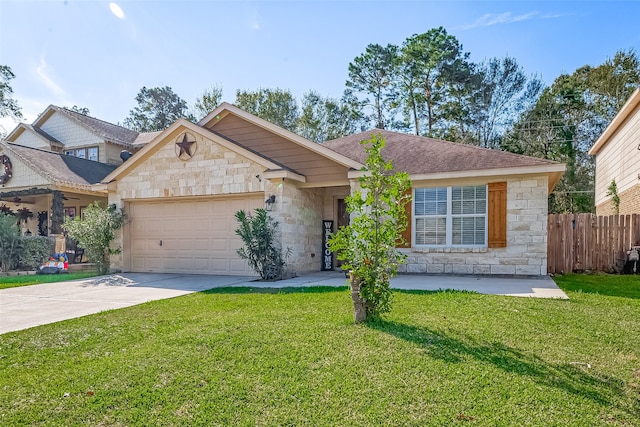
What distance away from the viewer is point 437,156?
443 inches

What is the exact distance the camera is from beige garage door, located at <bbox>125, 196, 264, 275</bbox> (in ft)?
36.7

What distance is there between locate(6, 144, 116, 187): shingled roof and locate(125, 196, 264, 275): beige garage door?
441 cm

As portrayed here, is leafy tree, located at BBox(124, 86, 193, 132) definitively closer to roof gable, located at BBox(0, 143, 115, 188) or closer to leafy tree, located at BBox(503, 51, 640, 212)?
roof gable, located at BBox(0, 143, 115, 188)

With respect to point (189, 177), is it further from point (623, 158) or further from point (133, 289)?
point (623, 158)

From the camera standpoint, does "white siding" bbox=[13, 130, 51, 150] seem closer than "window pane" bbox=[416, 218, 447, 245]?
No

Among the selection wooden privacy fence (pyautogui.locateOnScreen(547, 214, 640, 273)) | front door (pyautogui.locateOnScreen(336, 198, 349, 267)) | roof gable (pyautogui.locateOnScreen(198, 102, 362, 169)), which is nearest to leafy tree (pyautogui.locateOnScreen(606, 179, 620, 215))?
wooden privacy fence (pyautogui.locateOnScreen(547, 214, 640, 273))

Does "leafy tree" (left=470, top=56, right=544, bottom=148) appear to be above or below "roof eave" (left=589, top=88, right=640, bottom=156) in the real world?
above

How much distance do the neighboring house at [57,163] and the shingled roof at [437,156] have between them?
884 centimetres

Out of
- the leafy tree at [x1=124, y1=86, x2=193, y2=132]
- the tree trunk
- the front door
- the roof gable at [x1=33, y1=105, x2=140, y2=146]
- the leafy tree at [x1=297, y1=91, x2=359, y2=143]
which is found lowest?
the tree trunk

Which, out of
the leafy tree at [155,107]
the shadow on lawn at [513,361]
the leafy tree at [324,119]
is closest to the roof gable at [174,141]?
the shadow on lawn at [513,361]

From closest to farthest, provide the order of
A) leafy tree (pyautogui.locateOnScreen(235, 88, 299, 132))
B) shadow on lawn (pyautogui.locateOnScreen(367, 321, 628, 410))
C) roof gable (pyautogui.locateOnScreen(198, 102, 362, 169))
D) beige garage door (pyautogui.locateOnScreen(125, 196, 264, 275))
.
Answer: shadow on lawn (pyautogui.locateOnScreen(367, 321, 628, 410))
roof gable (pyautogui.locateOnScreen(198, 102, 362, 169))
beige garage door (pyautogui.locateOnScreen(125, 196, 264, 275))
leafy tree (pyautogui.locateOnScreen(235, 88, 299, 132))

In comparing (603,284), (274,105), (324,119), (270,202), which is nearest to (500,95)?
(324,119)

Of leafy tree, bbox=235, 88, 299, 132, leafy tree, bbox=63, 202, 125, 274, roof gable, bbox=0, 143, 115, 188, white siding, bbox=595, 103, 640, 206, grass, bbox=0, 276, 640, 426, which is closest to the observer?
grass, bbox=0, 276, 640, 426

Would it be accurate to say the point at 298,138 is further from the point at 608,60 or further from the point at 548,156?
the point at 608,60
